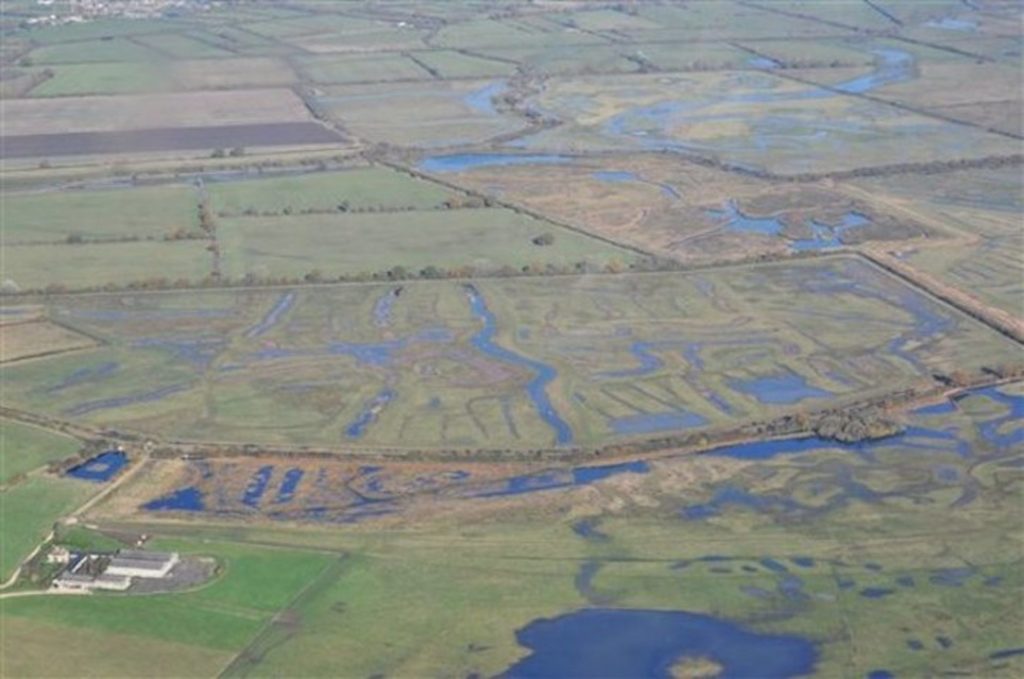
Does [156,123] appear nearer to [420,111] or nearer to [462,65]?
[420,111]

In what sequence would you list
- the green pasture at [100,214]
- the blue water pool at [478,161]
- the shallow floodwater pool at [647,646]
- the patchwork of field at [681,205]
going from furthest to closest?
the blue water pool at [478,161], the green pasture at [100,214], the patchwork of field at [681,205], the shallow floodwater pool at [647,646]

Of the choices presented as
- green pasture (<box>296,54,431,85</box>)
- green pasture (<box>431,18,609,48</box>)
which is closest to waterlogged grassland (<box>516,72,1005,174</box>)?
green pasture (<box>296,54,431,85</box>)

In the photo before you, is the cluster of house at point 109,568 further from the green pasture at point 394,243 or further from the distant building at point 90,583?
the green pasture at point 394,243

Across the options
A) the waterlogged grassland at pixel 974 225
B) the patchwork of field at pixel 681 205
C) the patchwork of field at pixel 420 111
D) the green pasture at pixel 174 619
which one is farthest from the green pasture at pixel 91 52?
the green pasture at pixel 174 619

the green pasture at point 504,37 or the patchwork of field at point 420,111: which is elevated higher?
the green pasture at point 504,37

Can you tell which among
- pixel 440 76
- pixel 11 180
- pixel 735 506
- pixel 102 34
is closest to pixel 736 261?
pixel 735 506

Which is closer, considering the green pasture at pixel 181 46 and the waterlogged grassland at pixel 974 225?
the waterlogged grassland at pixel 974 225

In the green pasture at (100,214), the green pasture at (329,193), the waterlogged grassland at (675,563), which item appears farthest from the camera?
the green pasture at (329,193)

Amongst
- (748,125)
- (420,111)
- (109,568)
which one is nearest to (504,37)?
(420,111)
